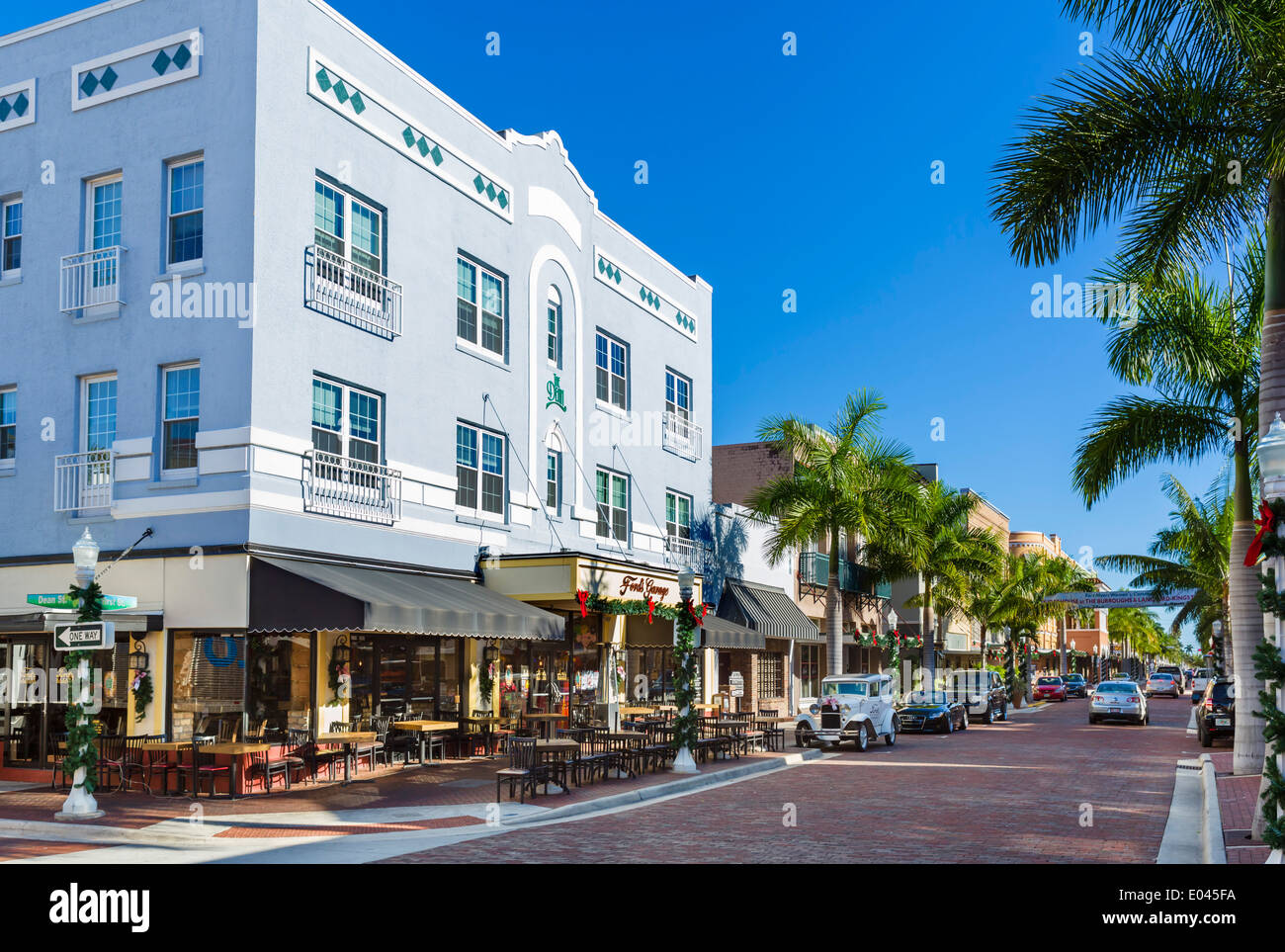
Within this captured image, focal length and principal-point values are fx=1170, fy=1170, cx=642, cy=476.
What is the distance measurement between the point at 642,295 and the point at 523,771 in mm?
18129

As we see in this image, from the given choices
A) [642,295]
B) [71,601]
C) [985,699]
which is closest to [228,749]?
[71,601]

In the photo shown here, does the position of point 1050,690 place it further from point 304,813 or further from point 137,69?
point 137,69

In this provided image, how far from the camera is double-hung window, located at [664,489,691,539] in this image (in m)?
32.6

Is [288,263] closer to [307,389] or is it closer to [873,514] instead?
[307,389]

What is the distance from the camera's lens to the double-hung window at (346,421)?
1923 cm

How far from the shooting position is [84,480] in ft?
61.9

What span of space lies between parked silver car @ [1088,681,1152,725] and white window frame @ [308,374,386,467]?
90.3 ft

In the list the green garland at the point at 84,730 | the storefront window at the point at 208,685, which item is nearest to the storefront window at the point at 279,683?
the storefront window at the point at 208,685

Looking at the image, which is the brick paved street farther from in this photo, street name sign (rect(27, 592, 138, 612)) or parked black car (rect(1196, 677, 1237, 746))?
street name sign (rect(27, 592, 138, 612))

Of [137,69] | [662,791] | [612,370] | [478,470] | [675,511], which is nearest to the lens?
[662,791]

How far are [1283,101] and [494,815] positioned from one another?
39.2 feet

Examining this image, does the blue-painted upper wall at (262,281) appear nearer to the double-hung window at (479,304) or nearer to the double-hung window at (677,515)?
the double-hung window at (479,304)

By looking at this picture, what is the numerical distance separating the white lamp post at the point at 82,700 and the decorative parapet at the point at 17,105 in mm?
9233

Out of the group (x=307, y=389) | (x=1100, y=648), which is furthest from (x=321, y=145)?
(x=1100, y=648)
